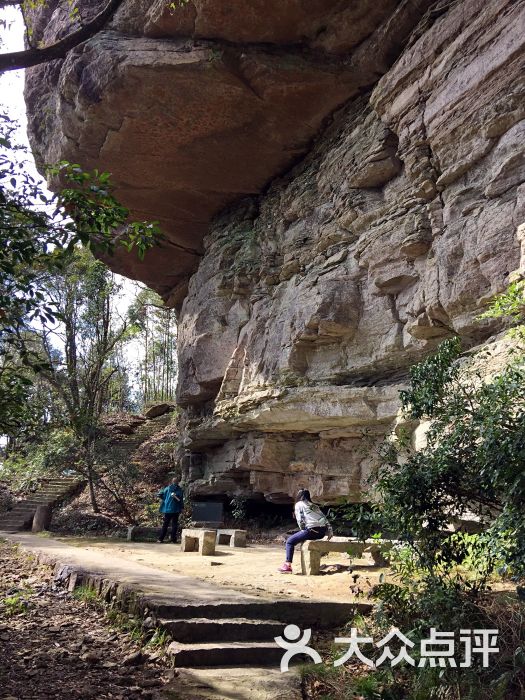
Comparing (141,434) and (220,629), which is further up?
(141,434)

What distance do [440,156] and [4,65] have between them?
6602 millimetres

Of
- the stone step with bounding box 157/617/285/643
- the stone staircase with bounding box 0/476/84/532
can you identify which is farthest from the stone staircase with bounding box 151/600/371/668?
the stone staircase with bounding box 0/476/84/532

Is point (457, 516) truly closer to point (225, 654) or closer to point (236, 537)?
point (225, 654)

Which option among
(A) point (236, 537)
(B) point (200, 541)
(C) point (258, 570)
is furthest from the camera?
(A) point (236, 537)

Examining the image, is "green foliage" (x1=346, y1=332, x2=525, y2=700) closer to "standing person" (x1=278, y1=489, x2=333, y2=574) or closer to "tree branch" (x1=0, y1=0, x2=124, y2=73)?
"standing person" (x1=278, y1=489, x2=333, y2=574)

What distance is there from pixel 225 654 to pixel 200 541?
5.47m

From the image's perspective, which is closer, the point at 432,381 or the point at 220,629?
the point at 220,629

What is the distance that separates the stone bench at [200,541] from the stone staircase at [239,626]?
440 centimetres

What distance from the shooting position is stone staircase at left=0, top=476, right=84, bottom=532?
49.8 feet

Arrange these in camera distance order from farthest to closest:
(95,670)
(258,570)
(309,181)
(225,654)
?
1. (309,181)
2. (258,570)
3. (225,654)
4. (95,670)

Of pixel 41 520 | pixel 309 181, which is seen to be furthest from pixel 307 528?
pixel 41 520

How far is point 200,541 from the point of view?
938cm

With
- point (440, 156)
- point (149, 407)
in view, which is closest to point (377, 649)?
point (440, 156)

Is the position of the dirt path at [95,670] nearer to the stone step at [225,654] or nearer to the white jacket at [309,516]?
the stone step at [225,654]
